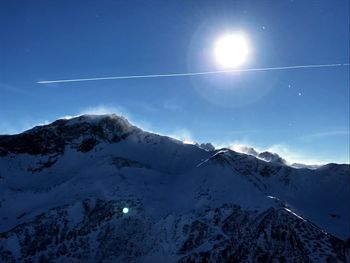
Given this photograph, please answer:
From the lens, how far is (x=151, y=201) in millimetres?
112375

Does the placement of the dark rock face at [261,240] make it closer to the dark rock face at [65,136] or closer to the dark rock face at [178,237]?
the dark rock face at [178,237]

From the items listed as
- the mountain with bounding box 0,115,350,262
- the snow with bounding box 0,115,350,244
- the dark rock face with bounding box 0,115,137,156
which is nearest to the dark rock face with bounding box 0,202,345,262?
the mountain with bounding box 0,115,350,262

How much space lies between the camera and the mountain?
94875mm

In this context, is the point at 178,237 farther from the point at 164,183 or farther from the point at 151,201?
the point at 164,183

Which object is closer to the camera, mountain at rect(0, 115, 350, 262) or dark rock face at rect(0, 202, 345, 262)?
dark rock face at rect(0, 202, 345, 262)

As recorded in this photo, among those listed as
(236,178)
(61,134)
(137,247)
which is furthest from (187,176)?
(61,134)

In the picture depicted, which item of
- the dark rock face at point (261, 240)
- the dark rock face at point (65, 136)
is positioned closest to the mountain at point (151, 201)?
the dark rock face at point (261, 240)

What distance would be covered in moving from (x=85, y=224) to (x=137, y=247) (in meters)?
14.3

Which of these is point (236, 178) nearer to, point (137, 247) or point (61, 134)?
point (137, 247)

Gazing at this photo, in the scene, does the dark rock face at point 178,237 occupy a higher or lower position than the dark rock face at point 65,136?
lower

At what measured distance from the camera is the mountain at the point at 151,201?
94875 millimetres

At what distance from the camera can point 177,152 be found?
144875 millimetres

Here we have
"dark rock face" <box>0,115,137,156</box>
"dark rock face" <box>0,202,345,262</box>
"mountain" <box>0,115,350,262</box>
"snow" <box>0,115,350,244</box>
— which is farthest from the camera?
"dark rock face" <box>0,115,137,156</box>

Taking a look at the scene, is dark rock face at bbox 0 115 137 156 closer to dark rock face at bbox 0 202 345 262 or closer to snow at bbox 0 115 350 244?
snow at bbox 0 115 350 244
